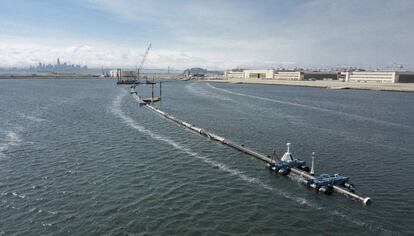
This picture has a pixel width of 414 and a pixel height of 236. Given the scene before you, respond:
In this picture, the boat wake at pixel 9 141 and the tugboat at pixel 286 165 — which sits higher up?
the tugboat at pixel 286 165

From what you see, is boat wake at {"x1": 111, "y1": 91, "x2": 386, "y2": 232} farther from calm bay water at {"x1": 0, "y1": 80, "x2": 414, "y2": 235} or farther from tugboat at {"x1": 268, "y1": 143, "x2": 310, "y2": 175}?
tugboat at {"x1": 268, "y1": 143, "x2": 310, "y2": 175}

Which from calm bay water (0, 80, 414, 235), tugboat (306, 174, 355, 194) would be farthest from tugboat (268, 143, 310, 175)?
tugboat (306, 174, 355, 194)

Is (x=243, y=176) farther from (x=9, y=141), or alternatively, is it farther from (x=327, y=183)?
(x=9, y=141)

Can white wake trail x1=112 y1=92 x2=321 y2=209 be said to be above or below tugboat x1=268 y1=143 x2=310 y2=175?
below

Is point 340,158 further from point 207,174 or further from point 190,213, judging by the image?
point 190,213

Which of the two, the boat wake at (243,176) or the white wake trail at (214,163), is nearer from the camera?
the boat wake at (243,176)

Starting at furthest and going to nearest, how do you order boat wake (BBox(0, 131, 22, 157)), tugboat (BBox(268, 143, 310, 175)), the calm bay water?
boat wake (BBox(0, 131, 22, 157))
tugboat (BBox(268, 143, 310, 175))
the calm bay water

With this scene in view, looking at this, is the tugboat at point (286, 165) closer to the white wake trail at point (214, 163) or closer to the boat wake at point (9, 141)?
the white wake trail at point (214, 163)

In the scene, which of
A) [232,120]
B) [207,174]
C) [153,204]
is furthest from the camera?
[232,120]

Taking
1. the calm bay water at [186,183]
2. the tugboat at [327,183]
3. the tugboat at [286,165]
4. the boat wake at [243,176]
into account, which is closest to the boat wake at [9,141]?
the calm bay water at [186,183]

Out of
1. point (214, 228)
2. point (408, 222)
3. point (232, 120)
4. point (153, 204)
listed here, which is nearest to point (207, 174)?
point (153, 204)

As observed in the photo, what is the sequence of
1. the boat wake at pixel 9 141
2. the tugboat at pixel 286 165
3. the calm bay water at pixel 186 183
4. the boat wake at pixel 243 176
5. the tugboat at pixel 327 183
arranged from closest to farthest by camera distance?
1. the calm bay water at pixel 186 183
2. the boat wake at pixel 243 176
3. the tugboat at pixel 327 183
4. the tugboat at pixel 286 165
5. the boat wake at pixel 9 141
